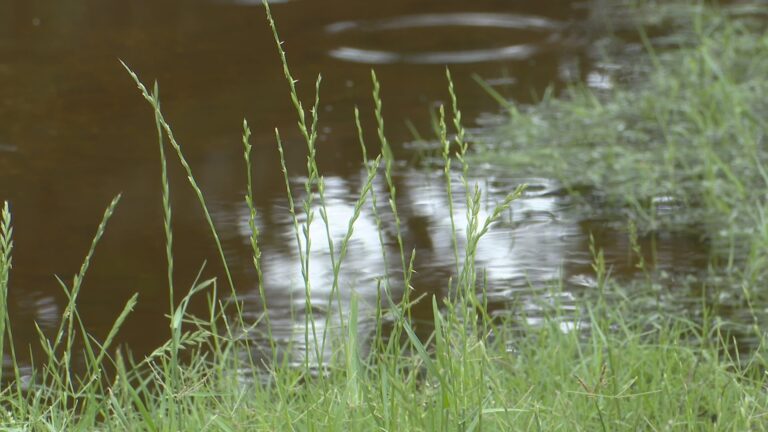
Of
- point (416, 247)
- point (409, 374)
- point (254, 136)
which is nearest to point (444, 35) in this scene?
point (254, 136)

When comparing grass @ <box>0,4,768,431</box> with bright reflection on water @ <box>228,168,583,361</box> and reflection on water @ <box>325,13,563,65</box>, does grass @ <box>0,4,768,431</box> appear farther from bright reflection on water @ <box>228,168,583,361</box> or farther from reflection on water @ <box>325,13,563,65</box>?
reflection on water @ <box>325,13,563,65</box>

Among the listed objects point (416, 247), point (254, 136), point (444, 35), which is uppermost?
point (444, 35)

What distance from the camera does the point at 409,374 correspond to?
5.73 feet

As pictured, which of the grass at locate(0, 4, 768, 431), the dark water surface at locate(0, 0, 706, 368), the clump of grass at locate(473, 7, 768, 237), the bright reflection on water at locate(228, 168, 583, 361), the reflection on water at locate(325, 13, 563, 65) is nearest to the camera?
the grass at locate(0, 4, 768, 431)

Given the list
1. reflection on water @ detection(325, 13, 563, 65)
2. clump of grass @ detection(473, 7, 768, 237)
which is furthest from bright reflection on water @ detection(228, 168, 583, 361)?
reflection on water @ detection(325, 13, 563, 65)

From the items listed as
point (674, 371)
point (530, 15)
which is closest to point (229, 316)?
point (674, 371)

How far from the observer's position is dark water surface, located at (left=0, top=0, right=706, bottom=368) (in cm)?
259

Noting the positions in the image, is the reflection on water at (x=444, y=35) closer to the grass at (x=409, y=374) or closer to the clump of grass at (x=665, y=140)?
the clump of grass at (x=665, y=140)

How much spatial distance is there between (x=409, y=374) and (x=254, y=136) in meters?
1.90

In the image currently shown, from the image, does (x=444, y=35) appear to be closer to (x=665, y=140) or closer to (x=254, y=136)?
(x=254, y=136)

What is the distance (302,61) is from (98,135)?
91 cm

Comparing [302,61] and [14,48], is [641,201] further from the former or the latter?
[14,48]

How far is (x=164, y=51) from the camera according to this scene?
4.35 m

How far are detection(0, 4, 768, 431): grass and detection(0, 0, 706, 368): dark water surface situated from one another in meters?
0.17
